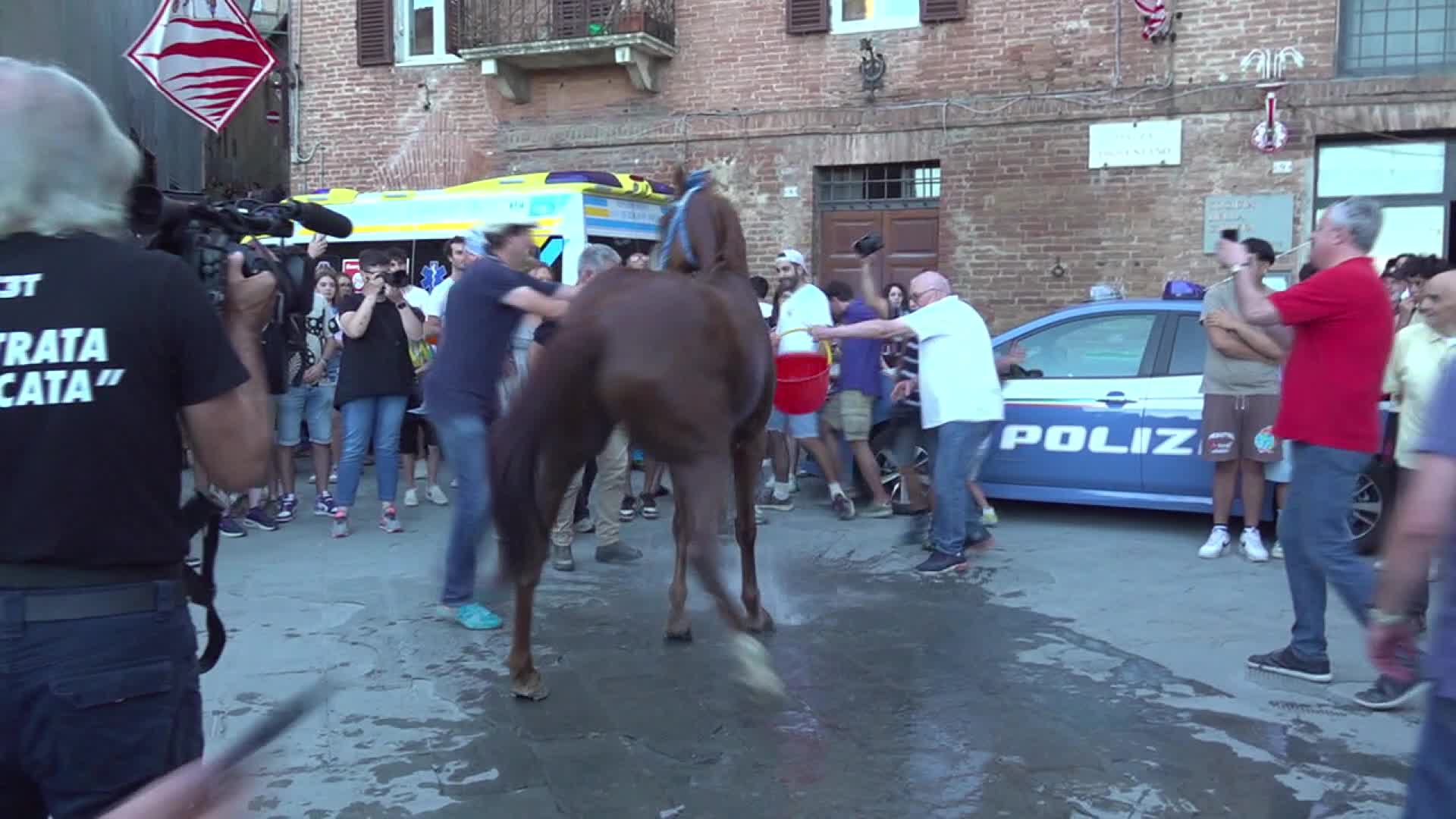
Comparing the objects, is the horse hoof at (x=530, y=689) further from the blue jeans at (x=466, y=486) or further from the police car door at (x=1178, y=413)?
the police car door at (x=1178, y=413)

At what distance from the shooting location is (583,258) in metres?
6.69

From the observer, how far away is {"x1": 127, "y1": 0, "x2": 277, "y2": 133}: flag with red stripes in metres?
9.84

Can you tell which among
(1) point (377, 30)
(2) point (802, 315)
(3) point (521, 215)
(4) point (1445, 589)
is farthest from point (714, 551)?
(1) point (377, 30)

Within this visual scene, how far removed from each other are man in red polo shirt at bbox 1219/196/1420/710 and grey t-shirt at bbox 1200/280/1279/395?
8.13 feet

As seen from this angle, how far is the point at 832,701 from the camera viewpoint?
4746 mm

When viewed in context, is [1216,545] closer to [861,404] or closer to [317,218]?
[861,404]

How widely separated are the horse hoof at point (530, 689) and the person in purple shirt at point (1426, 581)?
10.3ft

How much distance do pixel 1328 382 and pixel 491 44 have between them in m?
12.9

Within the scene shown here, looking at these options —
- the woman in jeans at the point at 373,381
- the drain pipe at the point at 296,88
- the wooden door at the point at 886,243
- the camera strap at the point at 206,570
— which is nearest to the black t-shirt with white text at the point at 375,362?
the woman in jeans at the point at 373,381

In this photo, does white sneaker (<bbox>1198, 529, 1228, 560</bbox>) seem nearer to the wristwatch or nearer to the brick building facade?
the wristwatch

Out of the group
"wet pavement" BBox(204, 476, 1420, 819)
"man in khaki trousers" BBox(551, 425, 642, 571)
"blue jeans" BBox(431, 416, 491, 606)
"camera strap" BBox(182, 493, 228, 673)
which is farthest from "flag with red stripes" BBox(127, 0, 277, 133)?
"camera strap" BBox(182, 493, 228, 673)

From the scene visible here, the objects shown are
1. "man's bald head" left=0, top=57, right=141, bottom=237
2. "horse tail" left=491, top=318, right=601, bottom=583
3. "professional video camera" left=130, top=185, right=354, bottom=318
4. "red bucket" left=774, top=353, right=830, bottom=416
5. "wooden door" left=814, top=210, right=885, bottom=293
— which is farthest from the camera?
"wooden door" left=814, top=210, right=885, bottom=293

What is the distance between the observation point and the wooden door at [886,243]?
14.4 metres

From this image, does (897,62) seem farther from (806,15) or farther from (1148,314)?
(1148,314)
